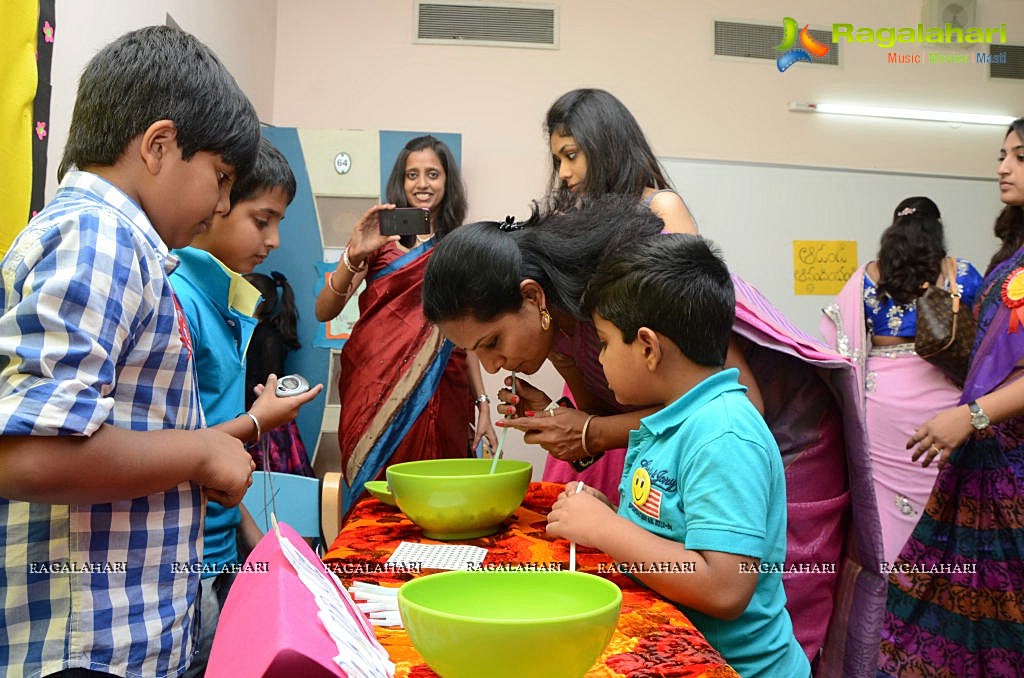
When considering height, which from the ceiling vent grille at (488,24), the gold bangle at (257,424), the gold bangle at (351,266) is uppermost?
the ceiling vent grille at (488,24)

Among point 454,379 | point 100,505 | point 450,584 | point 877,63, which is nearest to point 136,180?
point 100,505

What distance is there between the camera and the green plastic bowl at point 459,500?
97cm

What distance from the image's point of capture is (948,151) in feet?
12.3

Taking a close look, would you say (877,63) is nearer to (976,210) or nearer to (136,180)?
(976,210)

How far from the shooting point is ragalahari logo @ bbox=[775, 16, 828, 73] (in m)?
3.65

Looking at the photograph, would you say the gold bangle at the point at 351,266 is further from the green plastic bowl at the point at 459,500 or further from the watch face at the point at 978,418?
the watch face at the point at 978,418

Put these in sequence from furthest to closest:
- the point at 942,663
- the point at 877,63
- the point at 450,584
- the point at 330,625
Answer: the point at 877,63
the point at 942,663
the point at 450,584
the point at 330,625

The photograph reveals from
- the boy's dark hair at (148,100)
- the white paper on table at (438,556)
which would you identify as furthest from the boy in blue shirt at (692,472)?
the boy's dark hair at (148,100)

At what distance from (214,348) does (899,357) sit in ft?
7.75

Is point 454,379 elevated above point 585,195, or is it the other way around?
point 585,195

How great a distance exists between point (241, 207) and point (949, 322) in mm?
2205

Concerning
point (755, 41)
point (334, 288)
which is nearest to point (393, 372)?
point (334, 288)

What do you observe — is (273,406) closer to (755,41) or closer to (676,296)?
(676,296)

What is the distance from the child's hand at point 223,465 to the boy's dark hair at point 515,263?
51cm
